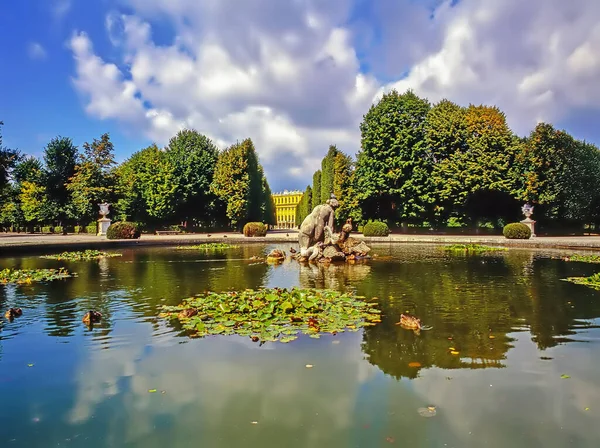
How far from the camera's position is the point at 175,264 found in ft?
56.9

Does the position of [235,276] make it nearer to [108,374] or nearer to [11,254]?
[108,374]

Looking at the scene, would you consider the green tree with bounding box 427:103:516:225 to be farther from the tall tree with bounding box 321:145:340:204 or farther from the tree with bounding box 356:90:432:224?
the tall tree with bounding box 321:145:340:204

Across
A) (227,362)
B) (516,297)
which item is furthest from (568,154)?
(227,362)

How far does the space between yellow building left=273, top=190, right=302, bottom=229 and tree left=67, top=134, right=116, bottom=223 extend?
9745cm

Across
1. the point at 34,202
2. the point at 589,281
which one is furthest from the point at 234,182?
the point at 589,281

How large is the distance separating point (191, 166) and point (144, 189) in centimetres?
594

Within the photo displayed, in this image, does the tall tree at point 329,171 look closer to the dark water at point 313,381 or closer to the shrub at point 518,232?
the shrub at point 518,232

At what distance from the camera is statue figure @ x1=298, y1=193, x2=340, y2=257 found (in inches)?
688

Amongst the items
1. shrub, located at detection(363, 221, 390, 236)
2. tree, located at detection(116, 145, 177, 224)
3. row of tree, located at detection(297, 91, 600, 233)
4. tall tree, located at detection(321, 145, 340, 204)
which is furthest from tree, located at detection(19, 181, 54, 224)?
Result: shrub, located at detection(363, 221, 390, 236)

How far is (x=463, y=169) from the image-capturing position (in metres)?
40.0

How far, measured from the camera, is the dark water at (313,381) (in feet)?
12.5

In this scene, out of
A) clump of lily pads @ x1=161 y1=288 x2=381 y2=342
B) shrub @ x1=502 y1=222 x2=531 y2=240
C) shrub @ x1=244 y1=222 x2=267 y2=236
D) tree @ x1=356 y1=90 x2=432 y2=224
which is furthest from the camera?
tree @ x1=356 y1=90 x2=432 y2=224

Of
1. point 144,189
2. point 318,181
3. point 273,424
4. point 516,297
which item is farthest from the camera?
point 318,181

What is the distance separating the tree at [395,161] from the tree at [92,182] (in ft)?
90.3
